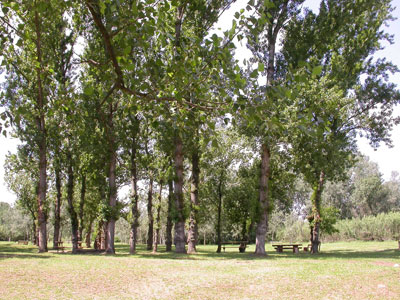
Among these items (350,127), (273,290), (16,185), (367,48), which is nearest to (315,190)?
(350,127)

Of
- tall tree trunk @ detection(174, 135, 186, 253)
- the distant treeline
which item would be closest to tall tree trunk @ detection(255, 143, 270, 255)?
tall tree trunk @ detection(174, 135, 186, 253)

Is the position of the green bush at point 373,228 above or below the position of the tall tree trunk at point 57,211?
below

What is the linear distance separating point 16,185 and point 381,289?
4381 centimetres

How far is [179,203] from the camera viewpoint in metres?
21.2

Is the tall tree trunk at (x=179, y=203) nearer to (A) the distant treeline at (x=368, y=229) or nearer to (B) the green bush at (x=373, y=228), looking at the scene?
(A) the distant treeline at (x=368, y=229)

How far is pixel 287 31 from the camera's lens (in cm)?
2209

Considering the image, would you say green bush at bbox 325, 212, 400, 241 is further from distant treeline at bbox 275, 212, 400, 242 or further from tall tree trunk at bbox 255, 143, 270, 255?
tall tree trunk at bbox 255, 143, 270, 255

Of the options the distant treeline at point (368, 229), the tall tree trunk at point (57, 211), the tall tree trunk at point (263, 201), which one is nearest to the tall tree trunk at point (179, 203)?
the tall tree trunk at point (263, 201)

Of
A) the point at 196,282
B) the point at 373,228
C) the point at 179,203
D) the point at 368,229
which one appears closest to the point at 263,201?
the point at 179,203

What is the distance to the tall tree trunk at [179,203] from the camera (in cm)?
2095

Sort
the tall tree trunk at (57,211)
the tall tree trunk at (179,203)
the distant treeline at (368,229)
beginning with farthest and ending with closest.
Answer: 1. the distant treeline at (368,229)
2. the tall tree trunk at (57,211)
3. the tall tree trunk at (179,203)

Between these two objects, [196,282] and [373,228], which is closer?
[196,282]

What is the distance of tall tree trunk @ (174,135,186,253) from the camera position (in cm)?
2095

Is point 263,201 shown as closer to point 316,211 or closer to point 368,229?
point 316,211
